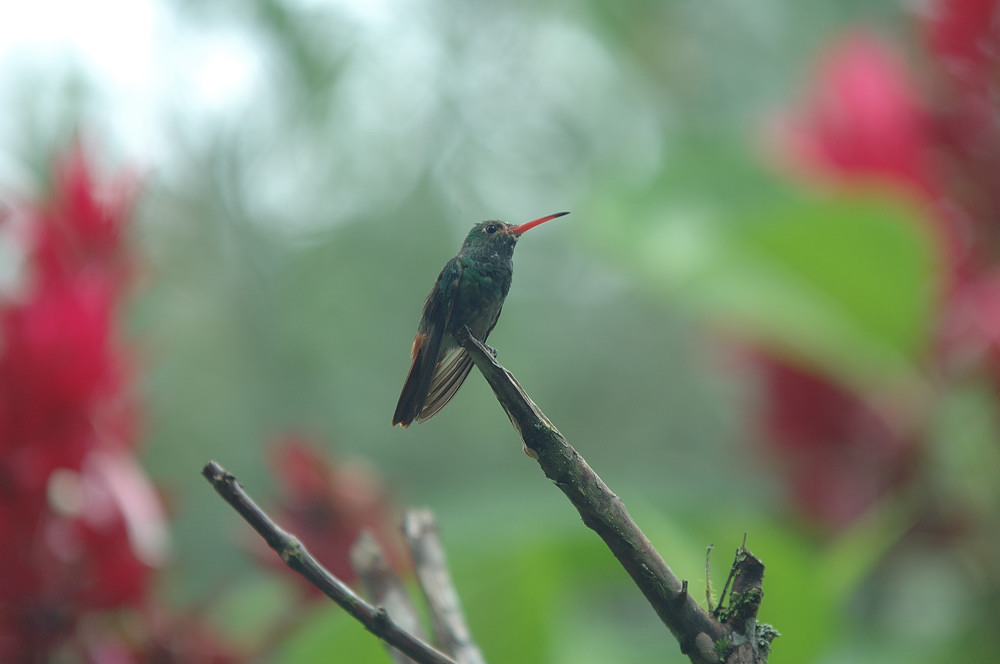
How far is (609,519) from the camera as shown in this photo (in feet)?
0.81

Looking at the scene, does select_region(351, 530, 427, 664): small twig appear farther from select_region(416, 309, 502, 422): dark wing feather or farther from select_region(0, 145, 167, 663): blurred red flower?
select_region(0, 145, 167, 663): blurred red flower

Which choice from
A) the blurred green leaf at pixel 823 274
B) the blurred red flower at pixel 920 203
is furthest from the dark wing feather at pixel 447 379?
the blurred red flower at pixel 920 203

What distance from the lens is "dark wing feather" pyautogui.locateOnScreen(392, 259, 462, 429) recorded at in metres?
0.31

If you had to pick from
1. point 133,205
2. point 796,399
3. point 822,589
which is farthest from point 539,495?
point 133,205

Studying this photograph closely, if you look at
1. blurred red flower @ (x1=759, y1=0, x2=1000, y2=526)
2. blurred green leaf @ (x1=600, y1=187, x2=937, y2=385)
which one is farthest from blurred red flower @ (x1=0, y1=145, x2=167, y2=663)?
blurred red flower @ (x1=759, y1=0, x2=1000, y2=526)

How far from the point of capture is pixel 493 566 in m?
0.63

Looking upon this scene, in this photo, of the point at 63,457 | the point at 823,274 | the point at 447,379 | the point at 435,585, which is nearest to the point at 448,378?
the point at 447,379

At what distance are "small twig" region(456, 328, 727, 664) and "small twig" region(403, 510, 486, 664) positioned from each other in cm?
14

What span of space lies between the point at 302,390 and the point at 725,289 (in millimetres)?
1752

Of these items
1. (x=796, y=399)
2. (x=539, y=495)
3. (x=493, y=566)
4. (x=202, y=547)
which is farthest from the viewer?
(x=202, y=547)

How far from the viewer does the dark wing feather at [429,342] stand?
1.01ft

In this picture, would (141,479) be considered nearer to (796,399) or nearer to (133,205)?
(133,205)

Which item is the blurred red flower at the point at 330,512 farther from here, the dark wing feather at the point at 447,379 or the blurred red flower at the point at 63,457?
the dark wing feather at the point at 447,379

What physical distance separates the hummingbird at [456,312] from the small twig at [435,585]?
0.30 feet
